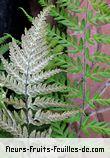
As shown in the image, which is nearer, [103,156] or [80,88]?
[80,88]

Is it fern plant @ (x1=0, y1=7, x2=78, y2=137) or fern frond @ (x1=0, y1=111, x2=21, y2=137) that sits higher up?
fern plant @ (x1=0, y1=7, x2=78, y2=137)

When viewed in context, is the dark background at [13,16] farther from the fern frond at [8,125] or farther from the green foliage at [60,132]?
the fern frond at [8,125]

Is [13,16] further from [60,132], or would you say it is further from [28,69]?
[28,69]

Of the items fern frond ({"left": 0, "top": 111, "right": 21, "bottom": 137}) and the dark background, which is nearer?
fern frond ({"left": 0, "top": 111, "right": 21, "bottom": 137})

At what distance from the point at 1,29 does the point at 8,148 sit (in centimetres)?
65

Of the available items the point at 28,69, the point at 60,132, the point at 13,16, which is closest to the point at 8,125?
the point at 28,69

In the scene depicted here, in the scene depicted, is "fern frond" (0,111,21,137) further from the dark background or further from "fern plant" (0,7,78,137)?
the dark background

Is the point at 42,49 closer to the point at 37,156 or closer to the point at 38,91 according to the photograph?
the point at 38,91

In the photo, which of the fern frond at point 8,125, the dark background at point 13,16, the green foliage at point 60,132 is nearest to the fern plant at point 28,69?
the fern frond at point 8,125

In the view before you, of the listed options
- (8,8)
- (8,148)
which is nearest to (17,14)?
(8,8)

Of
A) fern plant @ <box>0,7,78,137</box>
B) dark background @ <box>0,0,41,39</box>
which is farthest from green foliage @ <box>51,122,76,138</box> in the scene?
dark background @ <box>0,0,41,39</box>


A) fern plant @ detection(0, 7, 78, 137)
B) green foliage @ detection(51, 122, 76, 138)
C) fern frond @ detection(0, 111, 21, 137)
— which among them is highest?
fern plant @ detection(0, 7, 78, 137)

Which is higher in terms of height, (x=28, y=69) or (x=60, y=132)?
(x=28, y=69)

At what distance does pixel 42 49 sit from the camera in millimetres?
562
